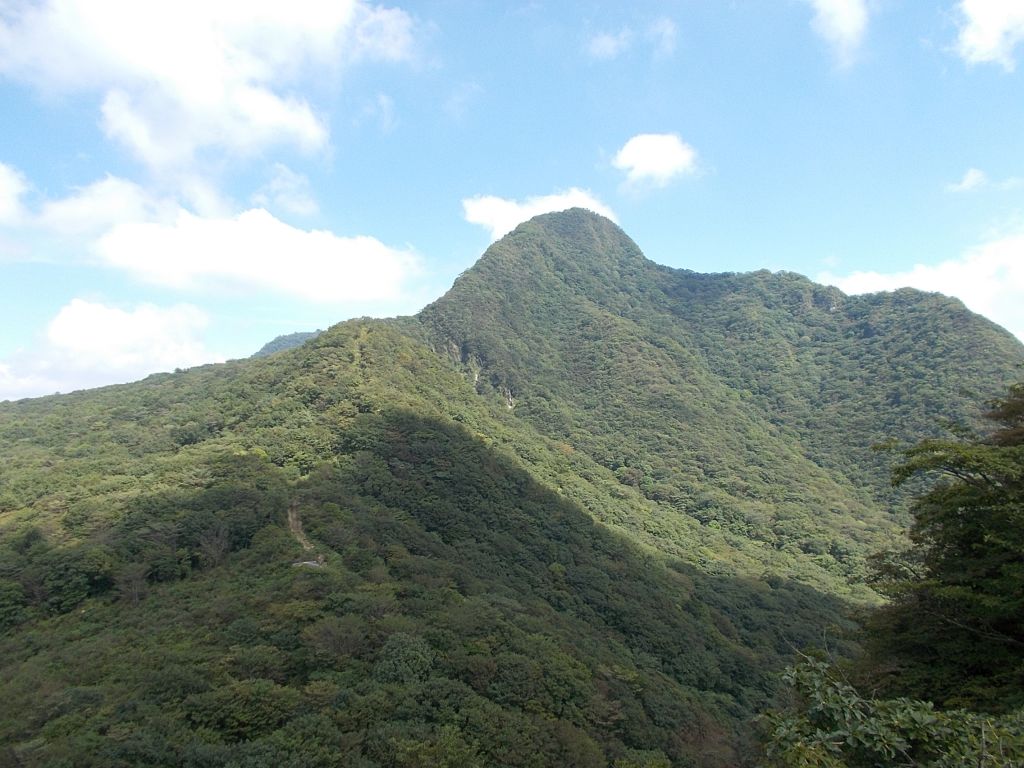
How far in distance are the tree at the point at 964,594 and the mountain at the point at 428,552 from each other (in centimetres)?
184

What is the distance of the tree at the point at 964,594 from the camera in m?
11.5

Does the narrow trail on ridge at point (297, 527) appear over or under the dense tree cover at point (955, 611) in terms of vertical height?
under

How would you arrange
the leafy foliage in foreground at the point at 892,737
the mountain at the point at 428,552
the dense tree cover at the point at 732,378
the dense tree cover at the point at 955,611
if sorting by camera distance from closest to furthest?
the leafy foliage in foreground at the point at 892,737 < the dense tree cover at the point at 955,611 < the mountain at the point at 428,552 < the dense tree cover at the point at 732,378

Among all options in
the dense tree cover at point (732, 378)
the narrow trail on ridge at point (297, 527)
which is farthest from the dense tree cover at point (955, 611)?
the dense tree cover at point (732, 378)

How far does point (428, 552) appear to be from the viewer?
134 ft

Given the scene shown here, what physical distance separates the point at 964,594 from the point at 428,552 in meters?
33.9

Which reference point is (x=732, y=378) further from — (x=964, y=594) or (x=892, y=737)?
(x=892, y=737)

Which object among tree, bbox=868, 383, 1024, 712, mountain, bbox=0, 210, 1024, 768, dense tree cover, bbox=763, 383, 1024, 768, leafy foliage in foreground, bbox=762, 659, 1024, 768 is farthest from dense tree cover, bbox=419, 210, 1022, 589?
leafy foliage in foreground, bbox=762, 659, 1024, 768

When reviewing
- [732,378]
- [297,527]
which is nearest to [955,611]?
[297,527]

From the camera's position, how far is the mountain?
2089cm

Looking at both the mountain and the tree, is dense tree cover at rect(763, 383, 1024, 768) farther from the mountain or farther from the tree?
the mountain

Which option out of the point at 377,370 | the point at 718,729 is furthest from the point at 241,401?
the point at 718,729

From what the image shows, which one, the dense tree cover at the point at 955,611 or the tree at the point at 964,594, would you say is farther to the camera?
the tree at the point at 964,594

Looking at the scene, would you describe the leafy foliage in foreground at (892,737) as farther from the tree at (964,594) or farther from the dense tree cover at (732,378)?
the dense tree cover at (732,378)
